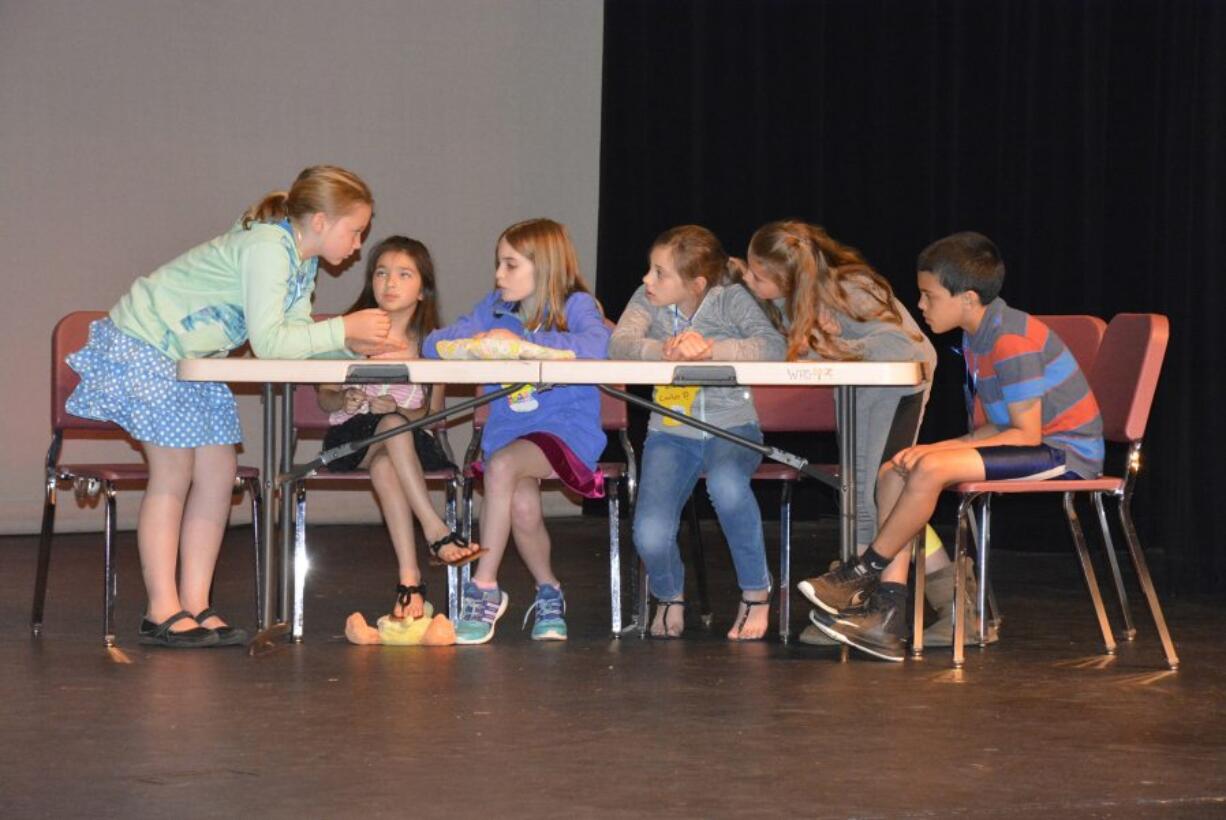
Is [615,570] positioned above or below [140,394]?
below

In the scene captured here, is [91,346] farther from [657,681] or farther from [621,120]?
[621,120]

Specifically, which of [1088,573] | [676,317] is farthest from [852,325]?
[1088,573]

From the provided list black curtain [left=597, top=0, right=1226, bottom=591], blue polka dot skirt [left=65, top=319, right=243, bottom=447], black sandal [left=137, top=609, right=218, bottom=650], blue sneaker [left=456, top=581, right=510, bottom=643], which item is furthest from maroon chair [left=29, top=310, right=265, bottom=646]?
black curtain [left=597, top=0, right=1226, bottom=591]

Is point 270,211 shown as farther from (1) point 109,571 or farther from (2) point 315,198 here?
(1) point 109,571

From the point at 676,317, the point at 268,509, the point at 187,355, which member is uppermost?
the point at 676,317

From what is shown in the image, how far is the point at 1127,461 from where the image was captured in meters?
3.87

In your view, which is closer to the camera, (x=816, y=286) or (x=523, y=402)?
(x=816, y=286)

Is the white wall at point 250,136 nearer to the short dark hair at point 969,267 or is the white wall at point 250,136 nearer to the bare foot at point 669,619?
the bare foot at point 669,619

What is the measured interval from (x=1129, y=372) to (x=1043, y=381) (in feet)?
0.92

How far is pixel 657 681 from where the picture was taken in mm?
3424

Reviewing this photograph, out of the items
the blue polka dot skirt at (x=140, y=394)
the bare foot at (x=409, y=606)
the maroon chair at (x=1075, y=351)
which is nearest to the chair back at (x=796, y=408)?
the maroon chair at (x=1075, y=351)

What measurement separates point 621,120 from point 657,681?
411 cm

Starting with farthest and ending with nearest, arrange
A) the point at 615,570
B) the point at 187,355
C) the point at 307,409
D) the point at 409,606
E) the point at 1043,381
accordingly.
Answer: the point at 307,409 → the point at 615,570 → the point at 409,606 → the point at 187,355 → the point at 1043,381

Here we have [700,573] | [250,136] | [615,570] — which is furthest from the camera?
[250,136]
